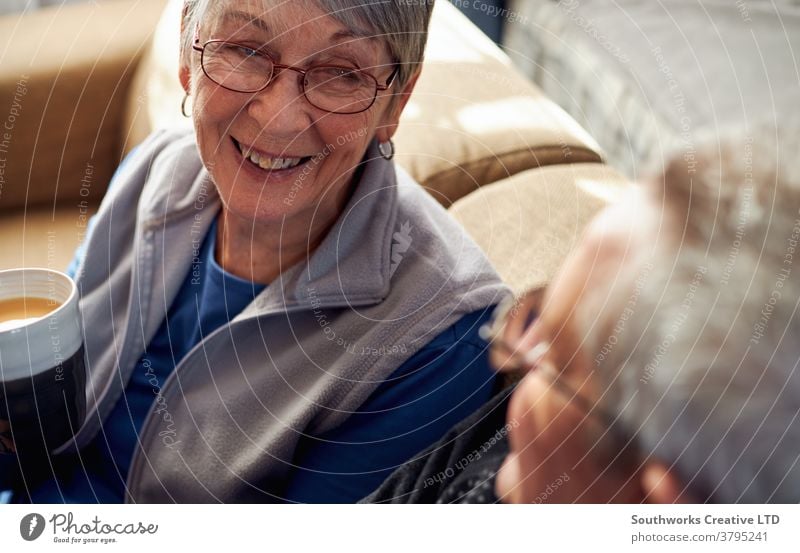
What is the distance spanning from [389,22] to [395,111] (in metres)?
0.07

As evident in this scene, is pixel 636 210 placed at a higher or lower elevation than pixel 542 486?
higher

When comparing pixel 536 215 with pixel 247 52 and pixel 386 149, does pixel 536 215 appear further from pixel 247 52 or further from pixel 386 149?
pixel 247 52

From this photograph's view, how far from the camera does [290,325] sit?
58 cm

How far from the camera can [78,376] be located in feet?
1.93

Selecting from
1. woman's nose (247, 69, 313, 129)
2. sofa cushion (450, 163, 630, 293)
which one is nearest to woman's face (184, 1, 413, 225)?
woman's nose (247, 69, 313, 129)

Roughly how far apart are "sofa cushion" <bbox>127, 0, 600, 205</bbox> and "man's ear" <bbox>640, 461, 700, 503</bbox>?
8.7 inches

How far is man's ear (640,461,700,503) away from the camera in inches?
22.0

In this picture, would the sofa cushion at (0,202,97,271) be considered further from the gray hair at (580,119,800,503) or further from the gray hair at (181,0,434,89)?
the gray hair at (580,119,800,503)

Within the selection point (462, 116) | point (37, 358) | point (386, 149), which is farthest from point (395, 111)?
point (37, 358)

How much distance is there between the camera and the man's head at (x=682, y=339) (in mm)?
490

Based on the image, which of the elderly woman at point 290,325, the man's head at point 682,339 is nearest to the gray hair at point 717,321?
the man's head at point 682,339
